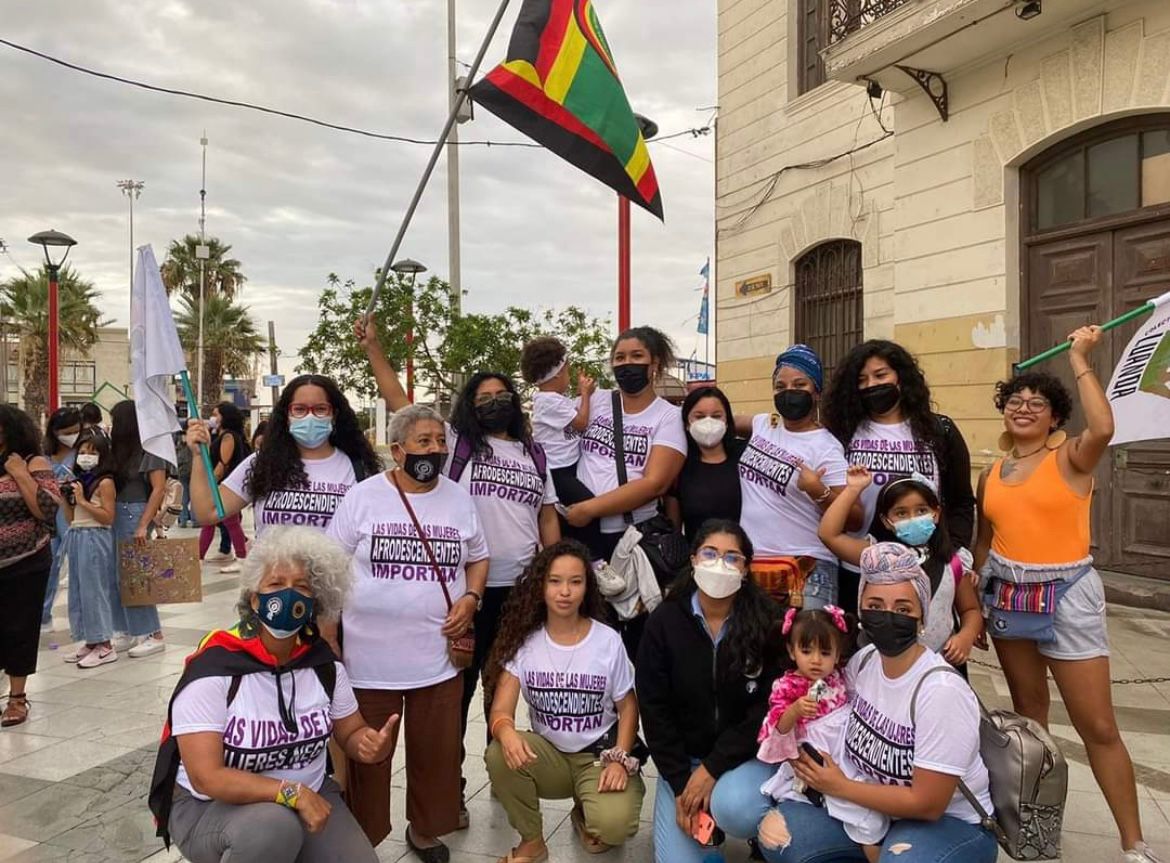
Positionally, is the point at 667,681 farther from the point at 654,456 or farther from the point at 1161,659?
the point at 1161,659

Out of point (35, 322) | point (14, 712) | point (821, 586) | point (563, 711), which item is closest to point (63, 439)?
point (14, 712)

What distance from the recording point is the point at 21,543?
180 inches

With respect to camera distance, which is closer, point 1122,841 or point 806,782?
point 806,782

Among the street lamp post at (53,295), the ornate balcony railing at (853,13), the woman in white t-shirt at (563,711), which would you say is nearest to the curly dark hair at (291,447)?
the woman in white t-shirt at (563,711)

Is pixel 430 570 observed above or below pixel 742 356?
below

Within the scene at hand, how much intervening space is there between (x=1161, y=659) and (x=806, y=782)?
4326 millimetres

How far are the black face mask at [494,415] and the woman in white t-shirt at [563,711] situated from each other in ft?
1.94

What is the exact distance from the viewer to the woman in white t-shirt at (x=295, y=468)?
Answer: 10.9 ft

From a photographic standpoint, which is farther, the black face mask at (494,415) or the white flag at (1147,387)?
the black face mask at (494,415)

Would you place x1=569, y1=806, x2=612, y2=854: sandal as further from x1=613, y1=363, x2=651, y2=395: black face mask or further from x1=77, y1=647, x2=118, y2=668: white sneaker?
x1=77, y1=647, x2=118, y2=668: white sneaker

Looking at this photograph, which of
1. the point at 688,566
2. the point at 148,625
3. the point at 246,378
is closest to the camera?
the point at 688,566

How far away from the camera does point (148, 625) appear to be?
6203 mm

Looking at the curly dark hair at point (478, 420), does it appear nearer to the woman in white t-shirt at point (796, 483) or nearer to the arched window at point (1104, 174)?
the woman in white t-shirt at point (796, 483)

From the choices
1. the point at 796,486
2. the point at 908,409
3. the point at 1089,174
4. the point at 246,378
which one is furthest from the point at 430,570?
the point at 246,378
